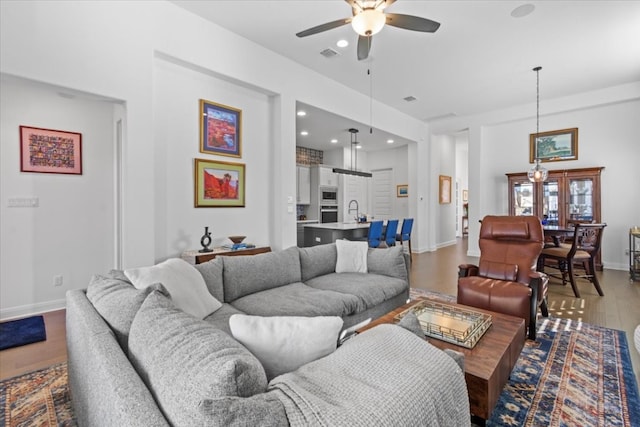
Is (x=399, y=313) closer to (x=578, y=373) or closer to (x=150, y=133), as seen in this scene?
(x=578, y=373)

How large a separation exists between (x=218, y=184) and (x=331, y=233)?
2.31m

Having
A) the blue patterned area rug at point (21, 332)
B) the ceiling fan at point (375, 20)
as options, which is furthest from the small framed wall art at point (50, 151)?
the ceiling fan at point (375, 20)

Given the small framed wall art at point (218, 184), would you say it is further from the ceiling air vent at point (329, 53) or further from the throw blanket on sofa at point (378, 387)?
the throw blanket on sofa at point (378, 387)

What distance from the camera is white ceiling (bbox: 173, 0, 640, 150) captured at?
11.2 feet

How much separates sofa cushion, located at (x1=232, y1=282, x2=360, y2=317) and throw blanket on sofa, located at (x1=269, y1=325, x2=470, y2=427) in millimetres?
1233

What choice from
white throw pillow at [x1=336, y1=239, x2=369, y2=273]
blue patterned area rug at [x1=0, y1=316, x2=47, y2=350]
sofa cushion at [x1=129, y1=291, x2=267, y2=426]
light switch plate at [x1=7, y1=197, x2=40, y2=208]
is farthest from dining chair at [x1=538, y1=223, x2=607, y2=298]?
light switch plate at [x1=7, y1=197, x2=40, y2=208]

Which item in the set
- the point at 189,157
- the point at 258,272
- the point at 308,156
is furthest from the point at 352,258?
the point at 308,156

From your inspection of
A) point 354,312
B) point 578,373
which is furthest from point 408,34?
point 578,373

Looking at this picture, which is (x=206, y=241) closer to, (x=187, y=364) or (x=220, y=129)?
(x=220, y=129)

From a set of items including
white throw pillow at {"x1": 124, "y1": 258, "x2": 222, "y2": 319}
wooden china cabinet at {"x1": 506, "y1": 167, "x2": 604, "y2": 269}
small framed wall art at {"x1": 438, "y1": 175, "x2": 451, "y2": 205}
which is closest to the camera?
white throw pillow at {"x1": 124, "y1": 258, "x2": 222, "y2": 319}

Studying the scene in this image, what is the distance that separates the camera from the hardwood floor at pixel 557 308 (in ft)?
7.99

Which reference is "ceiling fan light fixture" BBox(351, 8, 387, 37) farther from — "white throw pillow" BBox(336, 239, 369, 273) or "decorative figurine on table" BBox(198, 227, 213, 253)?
"decorative figurine on table" BBox(198, 227, 213, 253)

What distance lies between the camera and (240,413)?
628mm

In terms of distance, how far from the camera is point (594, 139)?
19.6 ft
